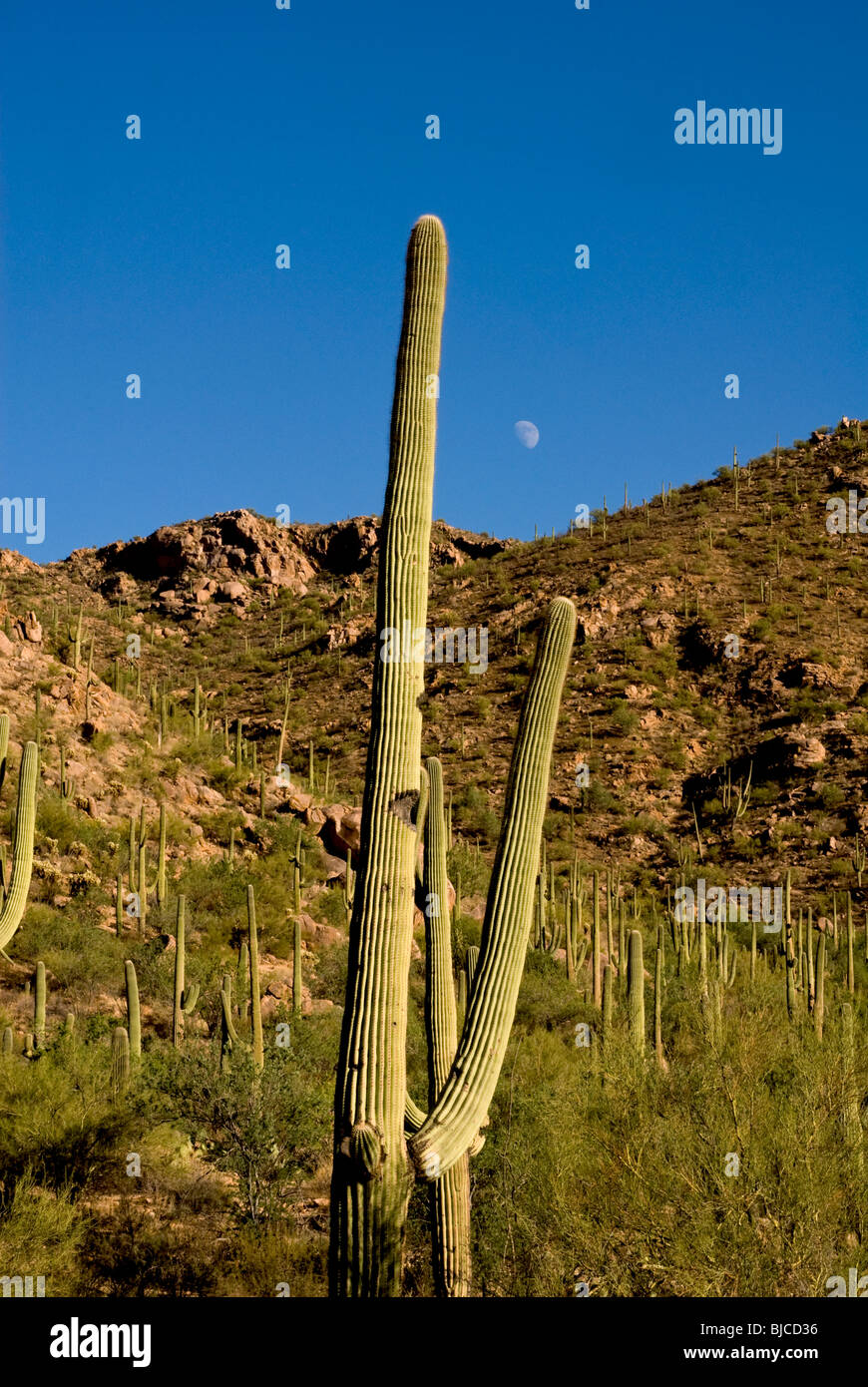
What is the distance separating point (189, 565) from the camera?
189ft

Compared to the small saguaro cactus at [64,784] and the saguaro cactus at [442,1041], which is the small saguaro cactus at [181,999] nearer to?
the small saguaro cactus at [64,784]

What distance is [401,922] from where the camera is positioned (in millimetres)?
5512

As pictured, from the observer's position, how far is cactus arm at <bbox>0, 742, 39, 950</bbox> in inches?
373

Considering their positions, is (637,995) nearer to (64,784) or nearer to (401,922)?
(401,922)

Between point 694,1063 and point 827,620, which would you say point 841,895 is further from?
point 694,1063

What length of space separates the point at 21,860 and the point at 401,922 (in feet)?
17.7

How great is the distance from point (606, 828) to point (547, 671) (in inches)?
1004

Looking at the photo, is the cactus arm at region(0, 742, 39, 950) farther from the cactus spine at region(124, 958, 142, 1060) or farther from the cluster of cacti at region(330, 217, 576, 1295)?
the cluster of cacti at region(330, 217, 576, 1295)

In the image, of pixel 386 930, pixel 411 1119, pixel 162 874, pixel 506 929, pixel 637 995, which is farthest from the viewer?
pixel 162 874

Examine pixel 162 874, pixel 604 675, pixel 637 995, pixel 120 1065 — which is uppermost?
pixel 604 675

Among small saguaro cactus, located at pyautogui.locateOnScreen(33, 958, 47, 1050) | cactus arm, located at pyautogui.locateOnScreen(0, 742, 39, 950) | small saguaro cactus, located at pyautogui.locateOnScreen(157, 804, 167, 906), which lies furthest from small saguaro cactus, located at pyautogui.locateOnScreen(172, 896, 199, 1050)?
cactus arm, located at pyautogui.locateOnScreen(0, 742, 39, 950)

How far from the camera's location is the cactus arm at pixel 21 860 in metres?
9.48

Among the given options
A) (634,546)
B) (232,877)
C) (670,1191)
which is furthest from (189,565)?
(670,1191)

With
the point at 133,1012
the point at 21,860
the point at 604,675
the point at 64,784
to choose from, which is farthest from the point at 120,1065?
the point at 604,675
